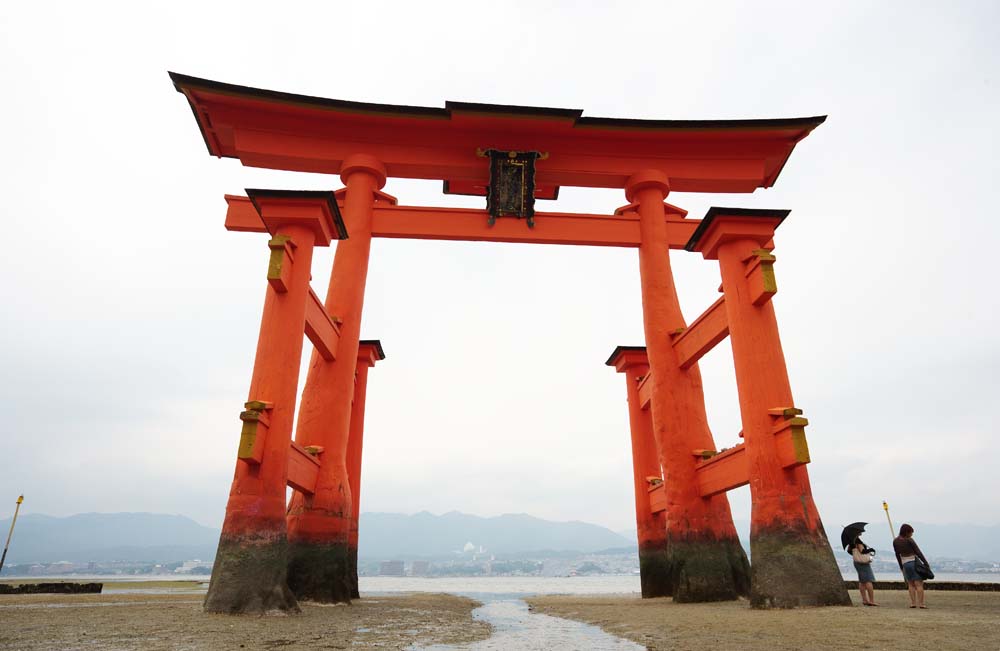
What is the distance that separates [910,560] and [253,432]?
Result: 8796 mm

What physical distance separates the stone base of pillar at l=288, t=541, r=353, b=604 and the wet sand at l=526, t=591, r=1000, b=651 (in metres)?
4.14

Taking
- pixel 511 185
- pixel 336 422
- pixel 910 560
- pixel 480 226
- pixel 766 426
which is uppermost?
pixel 511 185

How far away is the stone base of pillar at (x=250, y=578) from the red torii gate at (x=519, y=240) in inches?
0.9

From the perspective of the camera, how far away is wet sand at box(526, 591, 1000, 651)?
14.4 feet

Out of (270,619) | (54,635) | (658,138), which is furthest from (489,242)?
(54,635)

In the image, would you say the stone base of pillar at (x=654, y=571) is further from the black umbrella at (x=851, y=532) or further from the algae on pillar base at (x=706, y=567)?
the black umbrella at (x=851, y=532)

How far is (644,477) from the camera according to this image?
44.0 feet

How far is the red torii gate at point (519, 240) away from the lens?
770 cm

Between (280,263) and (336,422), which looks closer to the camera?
(280,263)

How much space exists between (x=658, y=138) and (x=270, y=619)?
12066mm

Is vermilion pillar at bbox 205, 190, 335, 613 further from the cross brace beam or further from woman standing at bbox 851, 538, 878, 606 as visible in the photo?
woman standing at bbox 851, 538, 878, 606

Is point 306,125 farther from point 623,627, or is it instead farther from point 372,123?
point 623,627

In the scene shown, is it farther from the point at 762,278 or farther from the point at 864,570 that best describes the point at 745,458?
the point at 762,278

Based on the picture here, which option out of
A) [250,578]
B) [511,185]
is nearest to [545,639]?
[250,578]
